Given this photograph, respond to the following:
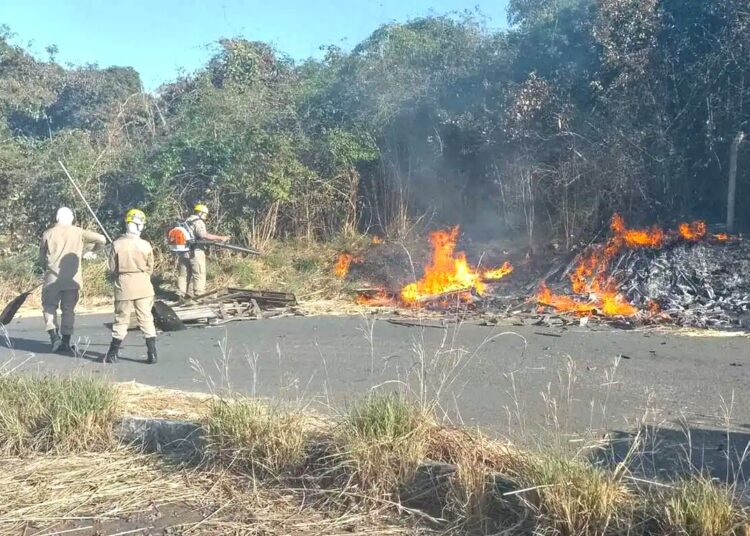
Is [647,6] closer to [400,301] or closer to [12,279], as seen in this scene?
[400,301]

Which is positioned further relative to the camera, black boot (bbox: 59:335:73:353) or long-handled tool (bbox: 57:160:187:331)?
long-handled tool (bbox: 57:160:187:331)

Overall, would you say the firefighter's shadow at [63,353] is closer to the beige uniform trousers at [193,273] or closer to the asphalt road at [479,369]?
the asphalt road at [479,369]

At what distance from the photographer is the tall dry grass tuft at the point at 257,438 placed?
Answer: 454 cm

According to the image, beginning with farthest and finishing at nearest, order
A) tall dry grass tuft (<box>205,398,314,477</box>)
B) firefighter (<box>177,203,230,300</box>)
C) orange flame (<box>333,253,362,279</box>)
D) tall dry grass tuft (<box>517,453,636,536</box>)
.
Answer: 1. orange flame (<box>333,253,362,279</box>)
2. firefighter (<box>177,203,230,300</box>)
3. tall dry grass tuft (<box>205,398,314,477</box>)
4. tall dry grass tuft (<box>517,453,636,536</box>)

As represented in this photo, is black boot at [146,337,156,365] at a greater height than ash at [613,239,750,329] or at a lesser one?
lesser

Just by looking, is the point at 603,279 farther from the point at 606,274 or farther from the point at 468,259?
the point at 468,259

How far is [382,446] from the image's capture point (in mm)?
4266

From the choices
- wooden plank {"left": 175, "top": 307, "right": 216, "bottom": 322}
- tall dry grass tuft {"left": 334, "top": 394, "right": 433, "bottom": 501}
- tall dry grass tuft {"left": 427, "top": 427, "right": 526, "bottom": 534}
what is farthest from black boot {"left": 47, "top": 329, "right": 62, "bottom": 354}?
tall dry grass tuft {"left": 427, "top": 427, "right": 526, "bottom": 534}

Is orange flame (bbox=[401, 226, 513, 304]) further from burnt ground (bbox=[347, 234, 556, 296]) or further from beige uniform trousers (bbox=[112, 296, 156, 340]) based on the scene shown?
beige uniform trousers (bbox=[112, 296, 156, 340])

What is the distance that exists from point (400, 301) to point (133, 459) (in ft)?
26.9

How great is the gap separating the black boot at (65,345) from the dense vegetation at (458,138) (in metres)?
7.75

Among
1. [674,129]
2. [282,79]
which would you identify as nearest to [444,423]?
[674,129]

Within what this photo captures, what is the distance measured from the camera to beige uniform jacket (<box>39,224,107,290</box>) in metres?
9.38

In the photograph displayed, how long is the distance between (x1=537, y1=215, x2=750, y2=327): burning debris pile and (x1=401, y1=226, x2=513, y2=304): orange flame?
56.5 inches
